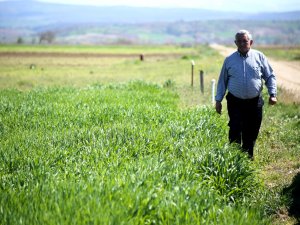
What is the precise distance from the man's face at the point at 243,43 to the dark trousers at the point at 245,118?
3.01 ft

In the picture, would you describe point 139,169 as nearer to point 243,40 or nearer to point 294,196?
point 294,196

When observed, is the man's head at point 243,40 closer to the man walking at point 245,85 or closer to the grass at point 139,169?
the man walking at point 245,85

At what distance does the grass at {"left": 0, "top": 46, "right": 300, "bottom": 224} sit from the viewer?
4.88 m

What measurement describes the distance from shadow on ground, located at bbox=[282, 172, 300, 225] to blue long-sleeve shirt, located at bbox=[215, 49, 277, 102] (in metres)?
1.73

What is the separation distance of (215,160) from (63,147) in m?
2.58

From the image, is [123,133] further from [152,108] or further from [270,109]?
[270,109]

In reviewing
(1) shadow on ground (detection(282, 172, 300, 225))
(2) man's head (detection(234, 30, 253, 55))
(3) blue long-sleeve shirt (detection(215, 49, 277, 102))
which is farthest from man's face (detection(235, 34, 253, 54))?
(1) shadow on ground (detection(282, 172, 300, 225))

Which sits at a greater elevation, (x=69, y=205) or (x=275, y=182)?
(x=69, y=205)

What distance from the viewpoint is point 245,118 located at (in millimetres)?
8359

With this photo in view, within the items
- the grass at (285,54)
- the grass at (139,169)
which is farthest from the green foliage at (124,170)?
the grass at (285,54)

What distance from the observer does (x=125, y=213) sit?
187 inches

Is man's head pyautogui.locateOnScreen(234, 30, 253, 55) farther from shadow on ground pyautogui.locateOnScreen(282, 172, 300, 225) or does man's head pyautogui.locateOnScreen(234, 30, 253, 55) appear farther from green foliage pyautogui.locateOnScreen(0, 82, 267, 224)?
shadow on ground pyautogui.locateOnScreen(282, 172, 300, 225)

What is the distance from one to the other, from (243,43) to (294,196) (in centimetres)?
279

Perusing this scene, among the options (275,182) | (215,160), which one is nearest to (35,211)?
(215,160)
